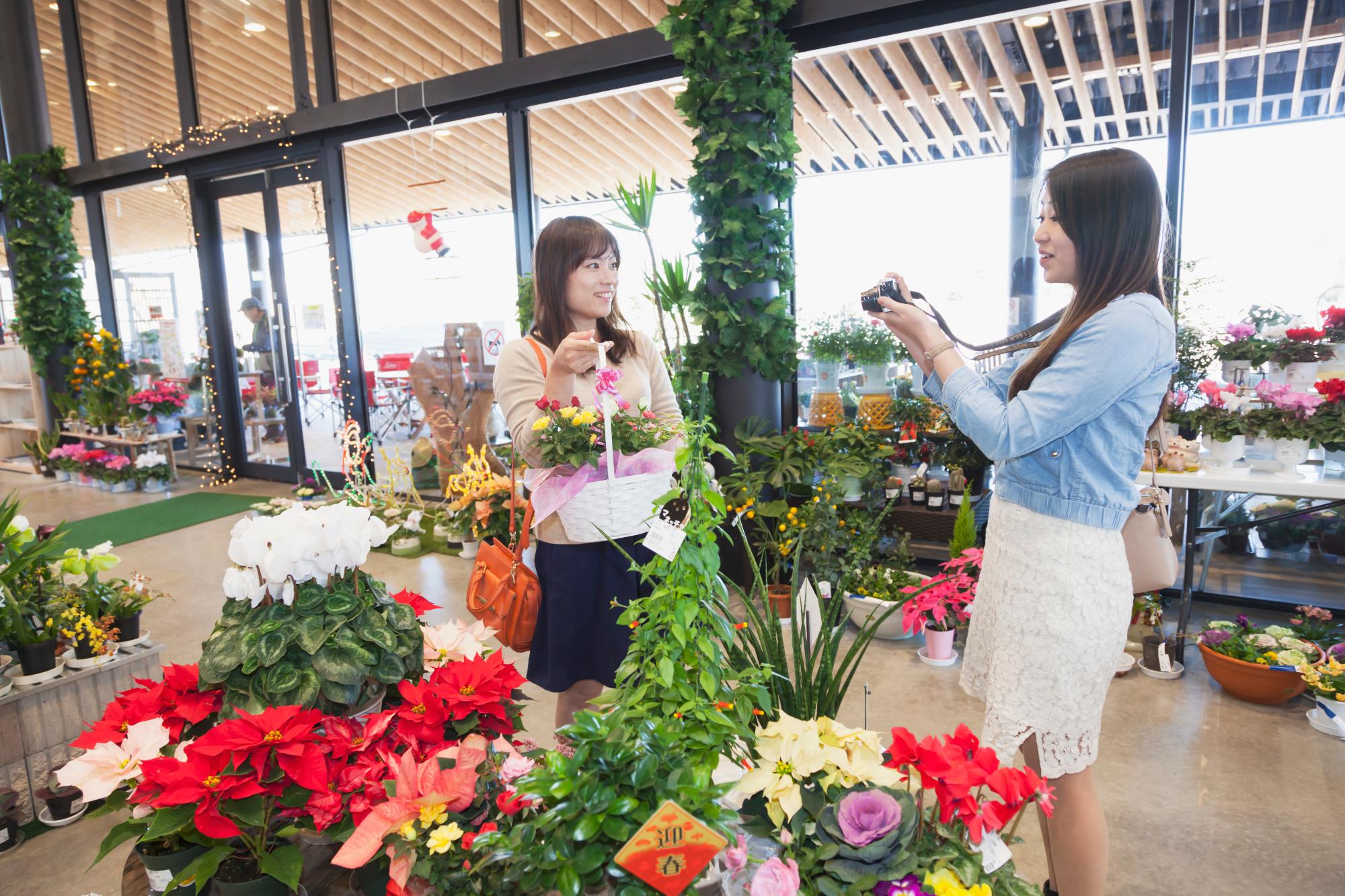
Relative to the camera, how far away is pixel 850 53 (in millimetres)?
3941

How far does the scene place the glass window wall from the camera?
6934 millimetres

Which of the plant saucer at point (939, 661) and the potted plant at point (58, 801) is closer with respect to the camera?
the potted plant at point (58, 801)

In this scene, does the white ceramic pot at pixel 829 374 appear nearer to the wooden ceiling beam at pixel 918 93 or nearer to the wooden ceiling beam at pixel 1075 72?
the wooden ceiling beam at pixel 918 93

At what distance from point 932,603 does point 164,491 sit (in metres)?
6.71

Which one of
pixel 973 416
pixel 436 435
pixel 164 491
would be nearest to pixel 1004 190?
pixel 973 416

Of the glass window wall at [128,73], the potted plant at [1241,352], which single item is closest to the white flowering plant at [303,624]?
the potted plant at [1241,352]

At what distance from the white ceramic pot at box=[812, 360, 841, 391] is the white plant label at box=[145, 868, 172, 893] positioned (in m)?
3.52

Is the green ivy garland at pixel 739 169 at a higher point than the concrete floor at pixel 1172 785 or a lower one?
higher

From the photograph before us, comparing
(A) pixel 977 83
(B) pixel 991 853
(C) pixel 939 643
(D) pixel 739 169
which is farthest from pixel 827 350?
(B) pixel 991 853

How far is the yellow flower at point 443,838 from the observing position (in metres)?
0.96

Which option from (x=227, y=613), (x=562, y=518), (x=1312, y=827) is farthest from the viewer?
(x=1312, y=827)

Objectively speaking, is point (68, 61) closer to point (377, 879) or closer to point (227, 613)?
point (227, 613)

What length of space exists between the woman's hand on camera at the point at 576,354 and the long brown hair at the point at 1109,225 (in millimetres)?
886

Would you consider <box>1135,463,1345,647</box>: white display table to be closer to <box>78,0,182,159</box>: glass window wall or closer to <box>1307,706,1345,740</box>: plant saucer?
<box>1307,706,1345,740</box>: plant saucer
